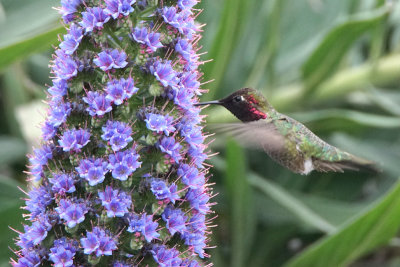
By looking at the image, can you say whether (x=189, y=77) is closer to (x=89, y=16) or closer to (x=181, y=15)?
(x=181, y=15)

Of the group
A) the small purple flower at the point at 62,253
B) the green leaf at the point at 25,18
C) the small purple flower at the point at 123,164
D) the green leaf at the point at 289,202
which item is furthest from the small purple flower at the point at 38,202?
the green leaf at the point at 289,202

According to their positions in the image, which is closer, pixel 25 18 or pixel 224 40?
pixel 25 18

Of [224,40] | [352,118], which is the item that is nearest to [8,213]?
[224,40]

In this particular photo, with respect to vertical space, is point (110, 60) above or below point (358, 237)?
above

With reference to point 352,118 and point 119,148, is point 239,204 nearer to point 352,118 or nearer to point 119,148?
point 352,118

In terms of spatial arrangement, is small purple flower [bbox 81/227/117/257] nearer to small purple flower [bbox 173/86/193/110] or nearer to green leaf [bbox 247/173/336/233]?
small purple flower [bbox 173/86/193/110]

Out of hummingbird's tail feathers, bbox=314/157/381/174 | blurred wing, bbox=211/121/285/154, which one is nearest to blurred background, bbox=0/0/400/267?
hummingbird's tail feathers, bbox=314/157/381/174
